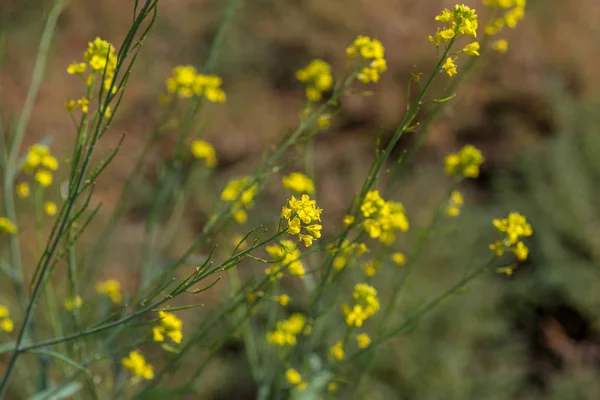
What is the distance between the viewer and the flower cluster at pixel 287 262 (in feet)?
4.49

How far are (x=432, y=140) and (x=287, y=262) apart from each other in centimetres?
327

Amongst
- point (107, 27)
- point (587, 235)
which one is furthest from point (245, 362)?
point (107, 27)

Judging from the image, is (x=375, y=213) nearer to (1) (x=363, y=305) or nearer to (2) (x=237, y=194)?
(1) (x=363, y=305)

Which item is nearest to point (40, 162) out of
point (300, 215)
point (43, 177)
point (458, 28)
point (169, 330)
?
point (43, 177)

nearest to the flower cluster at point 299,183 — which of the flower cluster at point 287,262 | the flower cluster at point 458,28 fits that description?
the flower cluster at point 287,262

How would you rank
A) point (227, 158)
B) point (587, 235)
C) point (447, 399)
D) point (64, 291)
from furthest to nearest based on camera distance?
point (227, 158), point (587, 235), point (64, 291), point (447, 399)

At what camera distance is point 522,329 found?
3.55 meters

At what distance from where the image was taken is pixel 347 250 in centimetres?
164

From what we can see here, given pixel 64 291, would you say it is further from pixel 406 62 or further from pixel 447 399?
pixel 406 62

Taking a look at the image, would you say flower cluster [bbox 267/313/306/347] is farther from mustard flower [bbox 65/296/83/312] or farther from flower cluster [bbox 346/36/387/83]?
flower cluster [bbox 346/36/387/83]

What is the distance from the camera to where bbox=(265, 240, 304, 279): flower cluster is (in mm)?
1369

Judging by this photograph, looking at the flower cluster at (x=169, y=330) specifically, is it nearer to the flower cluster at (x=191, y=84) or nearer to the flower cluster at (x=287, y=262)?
the flower cluster at (x=287, y=262)

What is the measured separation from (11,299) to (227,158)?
1611 mm

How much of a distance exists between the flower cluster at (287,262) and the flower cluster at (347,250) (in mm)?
89
